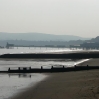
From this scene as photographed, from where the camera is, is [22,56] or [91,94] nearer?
[91,94]

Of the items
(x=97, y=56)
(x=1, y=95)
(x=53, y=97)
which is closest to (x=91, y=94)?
(x=53, y=97)

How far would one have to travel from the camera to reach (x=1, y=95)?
70.3 ft

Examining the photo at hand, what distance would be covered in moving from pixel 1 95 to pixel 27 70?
1936cm

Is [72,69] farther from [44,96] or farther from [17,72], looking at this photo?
[44,96]

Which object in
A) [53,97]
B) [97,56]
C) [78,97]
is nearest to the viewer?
[78,97]

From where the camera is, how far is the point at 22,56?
3617 inches

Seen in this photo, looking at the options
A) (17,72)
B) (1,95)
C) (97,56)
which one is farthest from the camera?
(97,56)

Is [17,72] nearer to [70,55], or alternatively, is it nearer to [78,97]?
[78,97]

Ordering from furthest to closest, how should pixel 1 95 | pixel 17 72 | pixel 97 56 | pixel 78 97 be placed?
pixel 97 56, pixel 17 72, pixel 1 95, pixel 78 97

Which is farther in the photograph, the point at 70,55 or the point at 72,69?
the point at 70,55

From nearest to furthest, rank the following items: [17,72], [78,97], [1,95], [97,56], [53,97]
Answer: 1. [78,97]
2. [53,97]
3. [1,95]
4. [17,72]
5. [97,56]

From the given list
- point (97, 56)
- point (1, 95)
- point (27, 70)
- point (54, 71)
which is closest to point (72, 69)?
point (54, 71)

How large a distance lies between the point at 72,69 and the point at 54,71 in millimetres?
2855

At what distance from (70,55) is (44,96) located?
2898 inches
